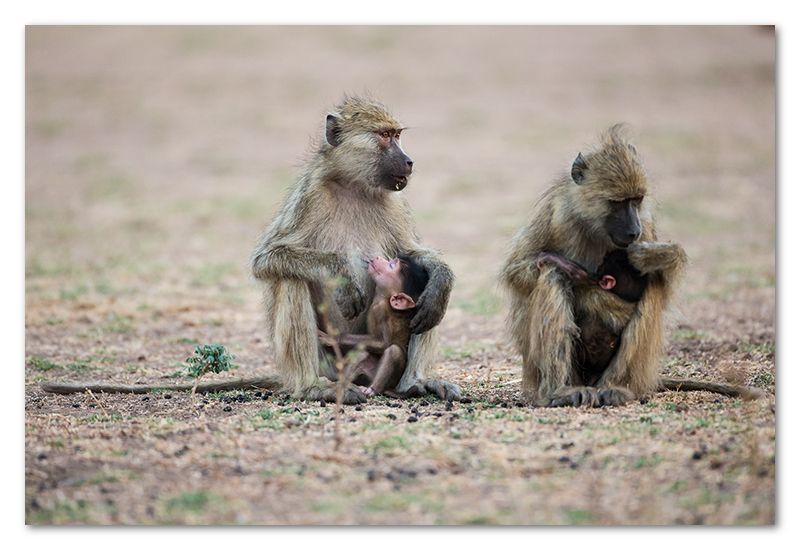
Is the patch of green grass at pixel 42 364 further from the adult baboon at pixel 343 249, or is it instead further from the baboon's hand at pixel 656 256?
the baboon's hand at pixel 656 256

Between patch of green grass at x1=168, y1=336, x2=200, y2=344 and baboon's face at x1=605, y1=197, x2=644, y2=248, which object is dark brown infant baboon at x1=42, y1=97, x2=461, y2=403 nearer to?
baboon's face at x1=605, y1=197, x2=644, y2=248

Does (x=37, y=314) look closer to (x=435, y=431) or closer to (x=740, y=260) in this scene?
(x=435, y=431)

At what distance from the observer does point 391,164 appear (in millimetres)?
5758

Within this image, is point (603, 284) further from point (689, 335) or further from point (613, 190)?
point (689, 335)

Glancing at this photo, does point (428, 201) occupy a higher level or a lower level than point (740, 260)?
higher

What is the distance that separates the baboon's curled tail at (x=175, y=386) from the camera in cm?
590

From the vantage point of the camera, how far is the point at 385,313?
5.68 m

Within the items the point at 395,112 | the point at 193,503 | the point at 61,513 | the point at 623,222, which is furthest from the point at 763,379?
the point at 395,112

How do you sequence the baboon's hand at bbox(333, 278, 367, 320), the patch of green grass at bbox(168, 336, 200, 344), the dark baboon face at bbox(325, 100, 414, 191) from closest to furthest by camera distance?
the baboon's hand at bbox(333, 278, 367, 320)
the dark baboon face at bbox(325, 100, 414, 191)
the patch of green grass at bbox(168, 336, 200, 344)

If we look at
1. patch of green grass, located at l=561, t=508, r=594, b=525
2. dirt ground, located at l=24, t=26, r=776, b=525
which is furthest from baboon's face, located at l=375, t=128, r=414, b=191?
patch of green grass, located at l=561, t=508, r=594, b=525

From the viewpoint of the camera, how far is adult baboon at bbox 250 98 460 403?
5516 mm

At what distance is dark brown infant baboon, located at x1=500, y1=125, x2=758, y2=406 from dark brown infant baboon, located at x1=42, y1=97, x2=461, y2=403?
684mm

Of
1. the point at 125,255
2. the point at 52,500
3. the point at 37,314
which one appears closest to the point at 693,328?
the point at 52,500

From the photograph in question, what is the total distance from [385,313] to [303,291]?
59 cm
